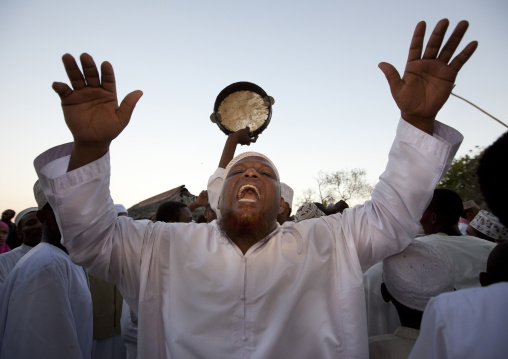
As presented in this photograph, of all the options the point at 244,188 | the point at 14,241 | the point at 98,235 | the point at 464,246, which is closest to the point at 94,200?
the point at 98,235

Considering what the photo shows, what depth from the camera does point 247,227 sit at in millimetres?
2295

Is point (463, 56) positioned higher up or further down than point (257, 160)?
higher up

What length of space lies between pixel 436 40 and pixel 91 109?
1.87m

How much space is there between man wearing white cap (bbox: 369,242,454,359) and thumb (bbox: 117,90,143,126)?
70.2 inches

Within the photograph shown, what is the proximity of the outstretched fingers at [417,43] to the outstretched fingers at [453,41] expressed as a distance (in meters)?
0.11

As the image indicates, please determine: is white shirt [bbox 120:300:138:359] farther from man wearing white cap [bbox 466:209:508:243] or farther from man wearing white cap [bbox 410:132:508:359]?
man wearing white cap [bbox 466:209:508:243]

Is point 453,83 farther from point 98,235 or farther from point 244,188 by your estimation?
point 98,235

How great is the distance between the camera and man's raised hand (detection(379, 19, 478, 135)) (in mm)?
1818

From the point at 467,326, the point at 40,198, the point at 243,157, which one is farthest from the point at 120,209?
the point at 467,326

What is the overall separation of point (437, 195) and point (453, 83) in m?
1.71

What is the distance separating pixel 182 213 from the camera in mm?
4367

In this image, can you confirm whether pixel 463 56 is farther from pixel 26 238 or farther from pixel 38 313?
pixel 26 238

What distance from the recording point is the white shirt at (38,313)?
219 cm

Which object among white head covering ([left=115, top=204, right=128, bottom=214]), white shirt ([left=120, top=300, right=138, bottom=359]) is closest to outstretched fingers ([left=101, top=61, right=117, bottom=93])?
white shirt ([left=120, top=300, right=138, bottom=359])
